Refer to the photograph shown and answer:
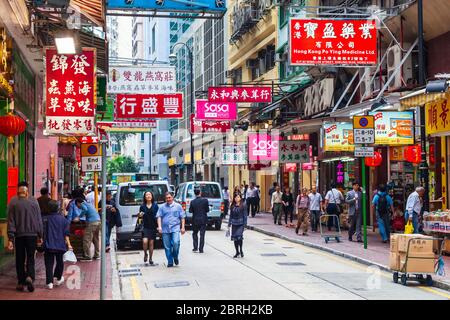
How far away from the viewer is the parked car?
99.6 ft

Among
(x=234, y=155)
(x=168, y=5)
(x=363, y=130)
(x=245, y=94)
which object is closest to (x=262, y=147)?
(x=234, y=155)

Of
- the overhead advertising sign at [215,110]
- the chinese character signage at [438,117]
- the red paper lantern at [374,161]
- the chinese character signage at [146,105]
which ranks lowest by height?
the red paper lantern at [374,161]

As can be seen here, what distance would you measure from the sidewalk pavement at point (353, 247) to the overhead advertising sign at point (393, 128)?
3101 mm

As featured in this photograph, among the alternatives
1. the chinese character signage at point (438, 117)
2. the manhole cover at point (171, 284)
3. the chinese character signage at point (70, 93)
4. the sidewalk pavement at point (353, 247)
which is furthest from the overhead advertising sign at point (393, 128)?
the chinese character signage at point (70, 93)

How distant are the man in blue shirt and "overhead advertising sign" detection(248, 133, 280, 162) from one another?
774 inches

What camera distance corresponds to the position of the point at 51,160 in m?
26.3

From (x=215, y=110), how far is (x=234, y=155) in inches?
340

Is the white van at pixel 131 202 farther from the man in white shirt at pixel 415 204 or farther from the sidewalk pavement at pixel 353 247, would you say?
the man in white shirt at pixel 415 204

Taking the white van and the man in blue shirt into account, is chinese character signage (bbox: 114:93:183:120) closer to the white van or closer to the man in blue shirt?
the white van

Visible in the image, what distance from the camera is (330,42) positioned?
67.9 ft

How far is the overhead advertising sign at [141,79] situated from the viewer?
23266 mm

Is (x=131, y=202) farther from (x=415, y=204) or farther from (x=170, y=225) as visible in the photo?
(x=415, y=204)

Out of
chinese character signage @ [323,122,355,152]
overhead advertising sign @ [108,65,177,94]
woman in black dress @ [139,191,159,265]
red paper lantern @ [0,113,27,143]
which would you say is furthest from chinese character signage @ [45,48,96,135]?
chinese character signage @ [323,122,355,152]
